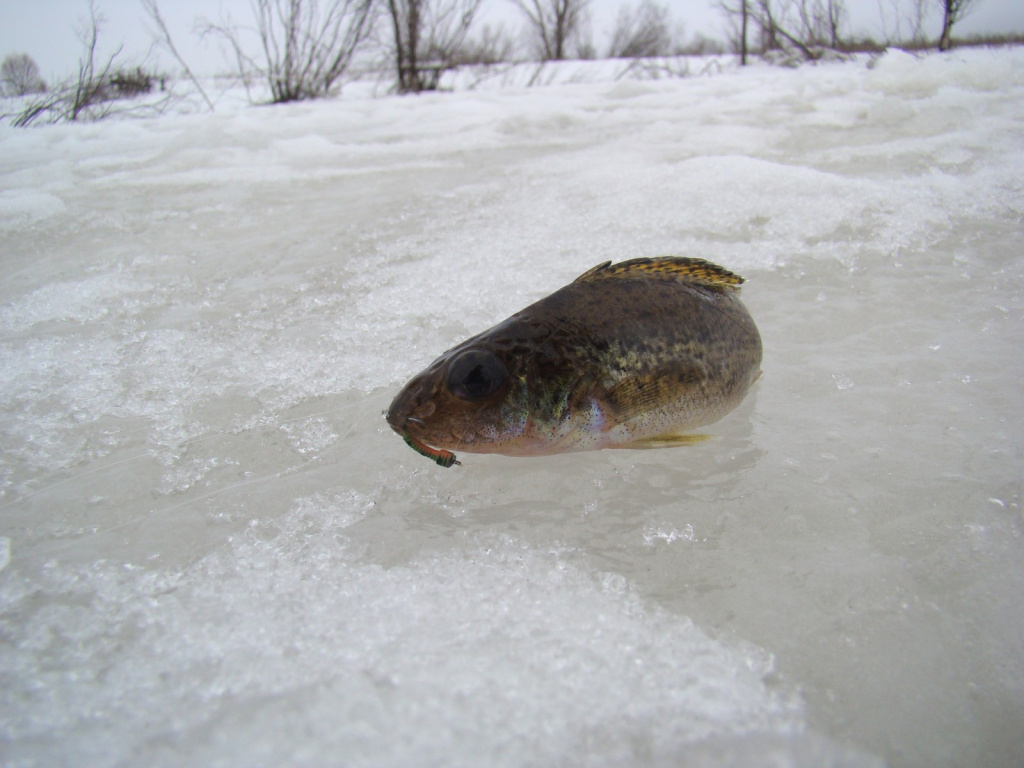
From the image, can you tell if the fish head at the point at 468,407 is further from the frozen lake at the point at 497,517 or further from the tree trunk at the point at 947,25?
the tree trunk at the point at 947,25

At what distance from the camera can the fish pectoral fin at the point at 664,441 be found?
165 cm

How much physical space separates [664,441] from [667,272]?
547 mm

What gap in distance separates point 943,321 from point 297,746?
2664mm

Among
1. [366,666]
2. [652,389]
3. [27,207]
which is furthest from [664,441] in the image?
[27,207]

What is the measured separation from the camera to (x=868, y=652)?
1.24 metres

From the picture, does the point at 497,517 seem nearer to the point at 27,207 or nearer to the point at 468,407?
the point at 468,407

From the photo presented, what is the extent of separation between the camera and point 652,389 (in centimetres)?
169

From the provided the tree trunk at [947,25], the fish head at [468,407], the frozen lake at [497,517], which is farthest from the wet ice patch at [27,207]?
the tree trunk at [947,25]

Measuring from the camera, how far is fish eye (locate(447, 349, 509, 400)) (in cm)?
155

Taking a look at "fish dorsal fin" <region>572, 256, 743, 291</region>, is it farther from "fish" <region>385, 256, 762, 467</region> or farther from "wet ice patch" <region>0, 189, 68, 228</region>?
"wet ice patch" <region>0, 189, 68, 228</region>

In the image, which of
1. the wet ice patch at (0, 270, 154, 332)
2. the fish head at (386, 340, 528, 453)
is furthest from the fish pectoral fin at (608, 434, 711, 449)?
the wet ice patch at (0, 270, 154, 332)

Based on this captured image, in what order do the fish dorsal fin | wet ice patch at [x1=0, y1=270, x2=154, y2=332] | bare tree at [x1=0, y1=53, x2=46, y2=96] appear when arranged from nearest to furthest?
the fish dorsal fin, wet ice patch at [x1=0, y1=270, x2=154, y2=332], bare tree at [x1=0, y1=53, x2=46, y2=96]

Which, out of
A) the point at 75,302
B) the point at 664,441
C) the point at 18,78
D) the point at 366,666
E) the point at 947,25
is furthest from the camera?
the point at 947,25

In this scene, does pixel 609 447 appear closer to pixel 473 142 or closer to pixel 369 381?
pixel 369 381
